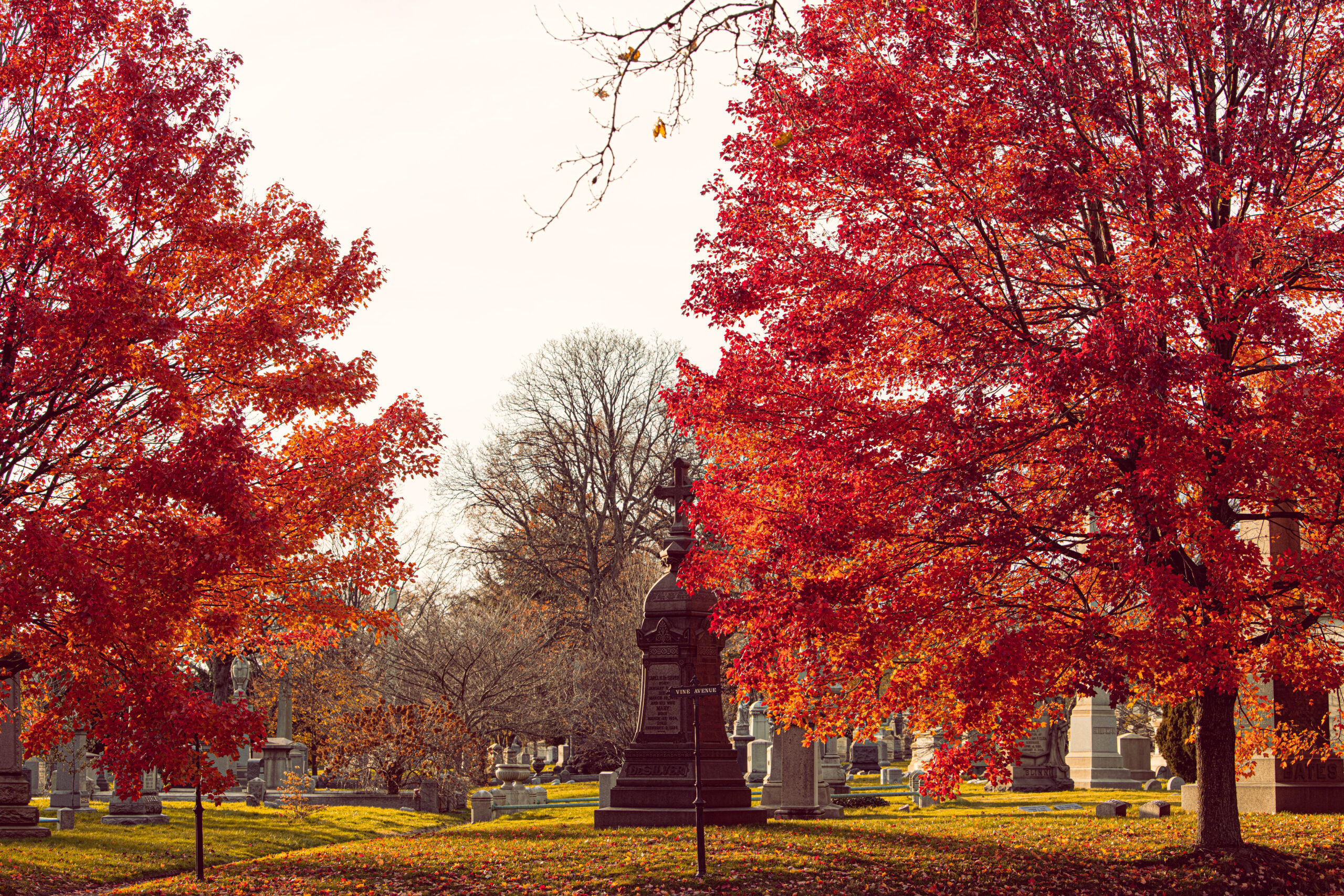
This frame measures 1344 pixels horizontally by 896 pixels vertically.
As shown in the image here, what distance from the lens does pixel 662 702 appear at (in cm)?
1675

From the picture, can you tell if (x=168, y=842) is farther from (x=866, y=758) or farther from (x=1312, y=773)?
(x=866, y=758)

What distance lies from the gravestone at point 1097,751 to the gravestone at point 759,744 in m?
7.02

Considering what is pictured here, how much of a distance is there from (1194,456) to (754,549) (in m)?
3.70

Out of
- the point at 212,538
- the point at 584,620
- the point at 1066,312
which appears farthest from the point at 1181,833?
the point at 584,620

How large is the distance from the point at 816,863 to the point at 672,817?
505 centimetres

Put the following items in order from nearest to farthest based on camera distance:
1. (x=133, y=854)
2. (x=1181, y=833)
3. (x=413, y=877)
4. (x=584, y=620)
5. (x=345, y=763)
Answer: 1. (x=413, y=877)
2. (x=1181, y=833)
3. (x=133, y=854)
4. (x=345, y=763)
5. (x=584, y=620)

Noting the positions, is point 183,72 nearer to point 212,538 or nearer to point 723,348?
point 212,538

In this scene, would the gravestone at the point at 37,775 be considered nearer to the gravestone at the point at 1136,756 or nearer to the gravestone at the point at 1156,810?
the gravestone at the point at 1156,810

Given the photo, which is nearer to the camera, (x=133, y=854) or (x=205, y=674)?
(x=133, y=854)

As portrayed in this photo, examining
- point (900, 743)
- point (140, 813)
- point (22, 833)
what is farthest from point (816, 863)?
point (900, 743)

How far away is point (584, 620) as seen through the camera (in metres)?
36.3

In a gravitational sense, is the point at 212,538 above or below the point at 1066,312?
below

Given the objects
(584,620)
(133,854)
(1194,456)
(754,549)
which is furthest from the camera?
(584,620)

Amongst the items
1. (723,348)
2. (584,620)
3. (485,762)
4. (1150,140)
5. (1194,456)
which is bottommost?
(485,762)
